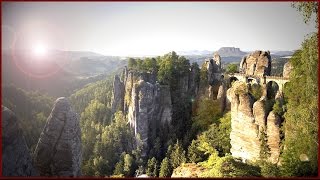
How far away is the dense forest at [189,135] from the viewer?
1933 centimetres

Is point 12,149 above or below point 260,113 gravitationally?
above

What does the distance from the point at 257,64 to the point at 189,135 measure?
11295 millimetres

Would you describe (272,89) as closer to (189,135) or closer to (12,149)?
(189,135)

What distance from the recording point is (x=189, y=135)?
1471 inches

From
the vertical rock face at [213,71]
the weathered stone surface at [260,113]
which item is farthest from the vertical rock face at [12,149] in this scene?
the vertical rock face at [213,71]

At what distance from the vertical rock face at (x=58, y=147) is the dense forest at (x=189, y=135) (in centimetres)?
1192

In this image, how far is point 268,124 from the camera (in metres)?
26.6

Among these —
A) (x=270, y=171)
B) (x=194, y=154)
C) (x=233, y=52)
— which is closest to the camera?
(x=270, y=171)

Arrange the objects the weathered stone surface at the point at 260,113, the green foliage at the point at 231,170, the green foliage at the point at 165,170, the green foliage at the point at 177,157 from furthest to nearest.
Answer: the green foliage at the point at 177,157 < the green foliage at the point at 165,170 < the weathered stone surface at the point at 260,113 < the green foliage at the point at 231,170

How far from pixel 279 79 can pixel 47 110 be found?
43556 millimetres

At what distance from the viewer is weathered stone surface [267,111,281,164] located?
25875 millimetres

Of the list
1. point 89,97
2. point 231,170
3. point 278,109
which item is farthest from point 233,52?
point 231,170

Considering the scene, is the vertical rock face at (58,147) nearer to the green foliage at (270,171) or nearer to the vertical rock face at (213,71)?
the green foliage at (270,171)

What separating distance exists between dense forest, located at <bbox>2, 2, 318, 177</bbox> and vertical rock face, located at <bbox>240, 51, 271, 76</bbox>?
272cm
